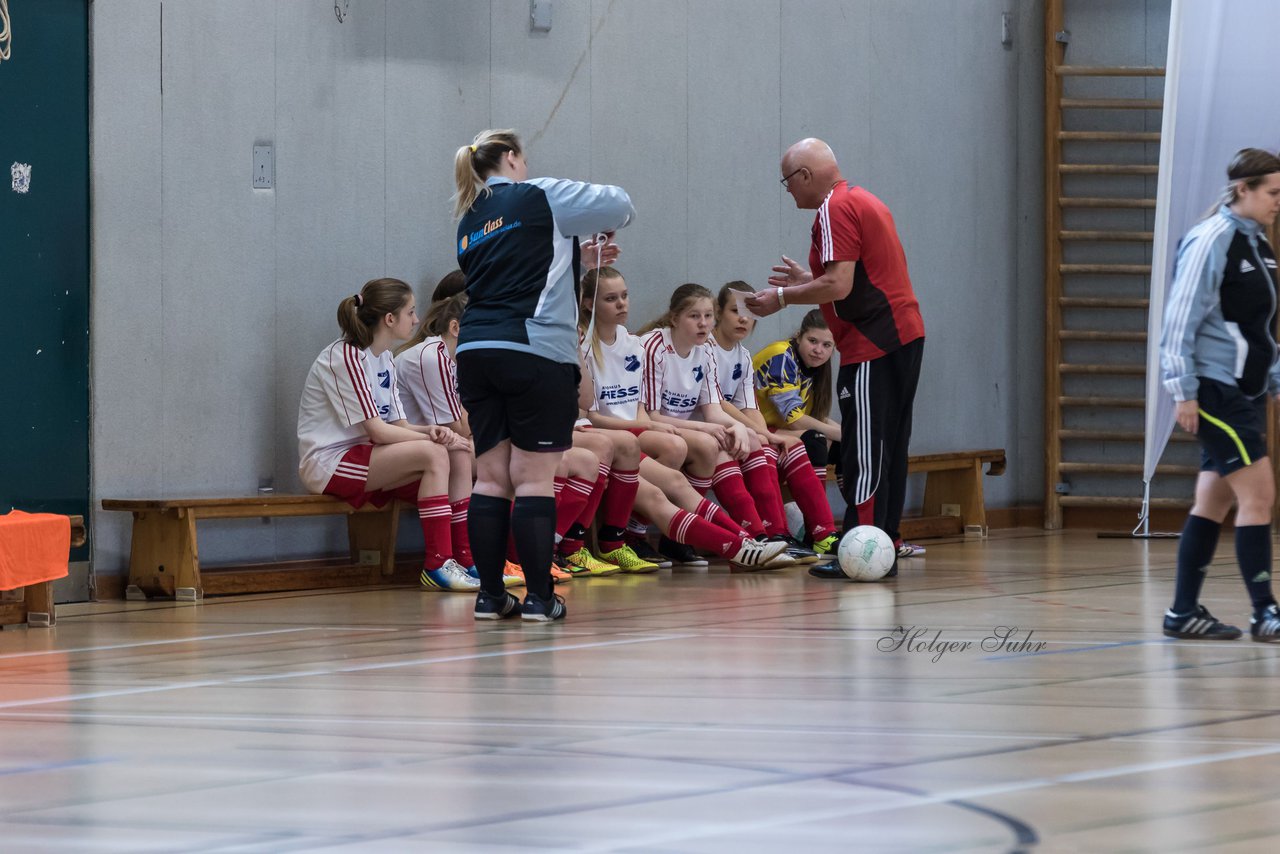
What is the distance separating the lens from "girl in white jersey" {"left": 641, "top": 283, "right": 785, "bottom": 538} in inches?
296

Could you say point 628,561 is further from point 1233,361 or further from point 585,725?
point 585,725

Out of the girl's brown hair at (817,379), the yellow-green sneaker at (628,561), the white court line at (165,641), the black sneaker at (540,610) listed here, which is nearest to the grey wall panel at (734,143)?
the girl's brown hair at (817,379)

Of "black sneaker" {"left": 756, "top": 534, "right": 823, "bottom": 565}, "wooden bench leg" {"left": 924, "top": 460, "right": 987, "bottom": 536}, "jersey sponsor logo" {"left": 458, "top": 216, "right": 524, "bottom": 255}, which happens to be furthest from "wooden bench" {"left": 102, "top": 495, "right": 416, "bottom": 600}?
"wooden bench leg" {"left": 924, "top": 460, "right": 987, "bottom": 536}

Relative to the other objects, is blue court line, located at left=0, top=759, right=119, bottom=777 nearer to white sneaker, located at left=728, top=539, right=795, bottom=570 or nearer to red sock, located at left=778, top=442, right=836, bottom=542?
white sneaker, located at left=728, top=539, right=795, bottom=570

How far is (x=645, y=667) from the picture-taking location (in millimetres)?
4121

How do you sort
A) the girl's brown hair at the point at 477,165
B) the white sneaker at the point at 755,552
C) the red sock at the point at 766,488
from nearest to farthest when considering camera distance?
the girl's brown hair at the point at 477,165, the white sneaker at the point at 755,552, the red sock at the point at 766,488

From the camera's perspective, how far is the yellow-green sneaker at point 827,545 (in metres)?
7.48

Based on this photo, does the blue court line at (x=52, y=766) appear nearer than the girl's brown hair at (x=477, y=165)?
Yes

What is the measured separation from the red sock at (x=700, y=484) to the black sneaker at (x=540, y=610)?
2368 millimetres

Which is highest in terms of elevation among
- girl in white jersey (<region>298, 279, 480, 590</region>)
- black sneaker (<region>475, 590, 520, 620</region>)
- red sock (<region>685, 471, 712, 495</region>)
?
girl in white jersey (<region>298, 279, 480, 590</region>)

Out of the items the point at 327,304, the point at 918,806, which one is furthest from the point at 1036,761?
the point at 327,304

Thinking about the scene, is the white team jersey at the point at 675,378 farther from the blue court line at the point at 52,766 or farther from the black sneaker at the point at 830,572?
the blue court line at the point at 52,766

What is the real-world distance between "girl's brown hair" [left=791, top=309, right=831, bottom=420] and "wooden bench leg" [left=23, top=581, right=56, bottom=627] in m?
3.97

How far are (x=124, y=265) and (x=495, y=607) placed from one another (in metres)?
2.20
